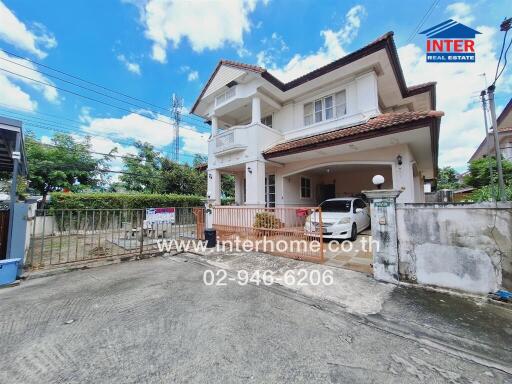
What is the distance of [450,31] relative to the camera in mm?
6980

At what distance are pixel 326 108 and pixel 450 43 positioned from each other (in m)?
4.48

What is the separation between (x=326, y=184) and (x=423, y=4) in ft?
30.5

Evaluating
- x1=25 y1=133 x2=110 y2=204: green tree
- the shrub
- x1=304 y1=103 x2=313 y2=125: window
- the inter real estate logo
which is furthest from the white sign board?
x1=25 y1=133 x2=110 y2=204: green tree

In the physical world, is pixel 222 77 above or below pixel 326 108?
above

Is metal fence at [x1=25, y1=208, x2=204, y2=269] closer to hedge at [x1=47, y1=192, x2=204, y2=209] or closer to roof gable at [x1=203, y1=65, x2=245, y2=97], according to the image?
hedge at [x1=47, y1=192, x2=204, y2=209]

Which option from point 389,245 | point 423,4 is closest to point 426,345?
point 389,245

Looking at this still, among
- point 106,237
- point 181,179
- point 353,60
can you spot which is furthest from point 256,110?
point 181,179

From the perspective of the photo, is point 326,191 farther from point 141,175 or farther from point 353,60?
point 141,175

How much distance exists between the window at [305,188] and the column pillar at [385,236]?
25.6 ft

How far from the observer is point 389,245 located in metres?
4.31

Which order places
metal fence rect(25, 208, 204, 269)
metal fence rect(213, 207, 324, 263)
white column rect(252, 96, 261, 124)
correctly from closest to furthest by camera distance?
metal fence rect(213, 207, 324, 263) < metal fence rect(25, 208, 204, 269) < white column rect(252, 96, 261, 124)

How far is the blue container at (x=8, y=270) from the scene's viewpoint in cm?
434

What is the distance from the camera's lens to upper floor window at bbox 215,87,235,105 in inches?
448

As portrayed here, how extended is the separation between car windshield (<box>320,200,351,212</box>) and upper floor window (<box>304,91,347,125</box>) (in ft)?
13.0
